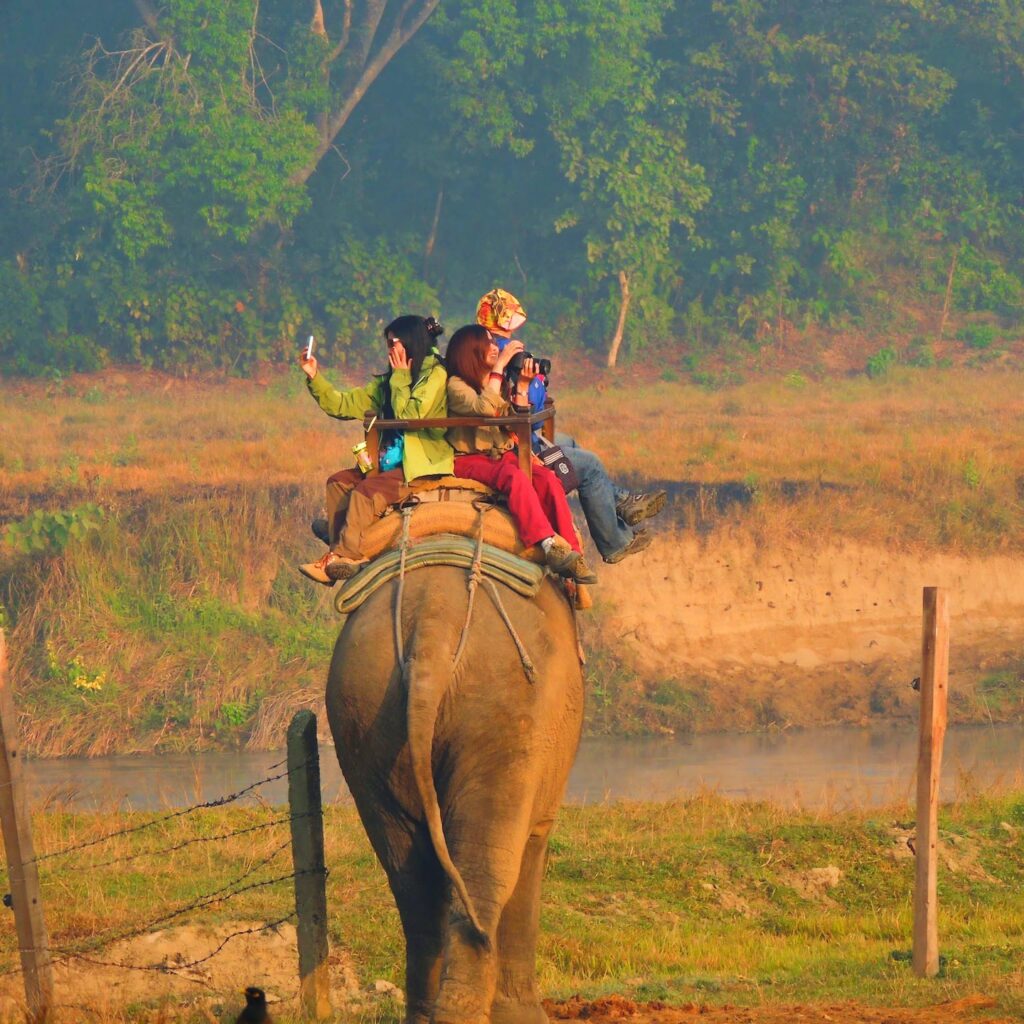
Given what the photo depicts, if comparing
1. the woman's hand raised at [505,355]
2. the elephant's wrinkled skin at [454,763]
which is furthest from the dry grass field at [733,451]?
the elephant's wrinkled skin at [454,763]

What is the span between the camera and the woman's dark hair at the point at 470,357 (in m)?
7.72

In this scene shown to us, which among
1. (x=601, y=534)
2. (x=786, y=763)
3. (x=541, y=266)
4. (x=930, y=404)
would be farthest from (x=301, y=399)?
(x=601, y=534)

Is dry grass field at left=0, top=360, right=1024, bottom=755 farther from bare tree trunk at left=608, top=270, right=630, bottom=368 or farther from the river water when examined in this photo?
bare tree trunk at left=608, top=270, right=630, bottom=368

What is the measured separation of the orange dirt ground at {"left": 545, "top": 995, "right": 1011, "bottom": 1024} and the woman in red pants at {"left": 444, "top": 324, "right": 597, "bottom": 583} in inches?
68.2

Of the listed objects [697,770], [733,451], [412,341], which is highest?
[412,341]

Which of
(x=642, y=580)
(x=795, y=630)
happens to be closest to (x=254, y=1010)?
(x=795, y=630)

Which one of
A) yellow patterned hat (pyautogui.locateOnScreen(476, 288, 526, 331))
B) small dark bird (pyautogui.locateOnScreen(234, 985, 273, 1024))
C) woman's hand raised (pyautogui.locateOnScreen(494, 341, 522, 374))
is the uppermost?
yellow patterned hat (pyautogui.locateOnScreen(476, 288, 526, 331))

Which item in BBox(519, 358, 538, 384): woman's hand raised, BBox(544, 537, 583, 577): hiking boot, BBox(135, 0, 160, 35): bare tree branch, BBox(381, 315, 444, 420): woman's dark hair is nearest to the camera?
BBox(544, 537, 583, 577): hiking boot

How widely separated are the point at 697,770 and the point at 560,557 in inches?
430

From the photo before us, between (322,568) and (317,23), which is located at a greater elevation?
(317,23)

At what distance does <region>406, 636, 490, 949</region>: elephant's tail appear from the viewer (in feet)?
20.4

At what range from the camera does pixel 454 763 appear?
6.45m

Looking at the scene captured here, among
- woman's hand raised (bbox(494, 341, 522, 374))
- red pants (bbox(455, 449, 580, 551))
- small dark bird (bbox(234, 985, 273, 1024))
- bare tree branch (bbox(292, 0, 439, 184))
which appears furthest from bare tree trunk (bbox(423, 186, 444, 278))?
small dark bird (bbox(234, 985, 273, 1024))

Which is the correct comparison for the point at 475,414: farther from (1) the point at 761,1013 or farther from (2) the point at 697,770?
(2) the point at 697,770
